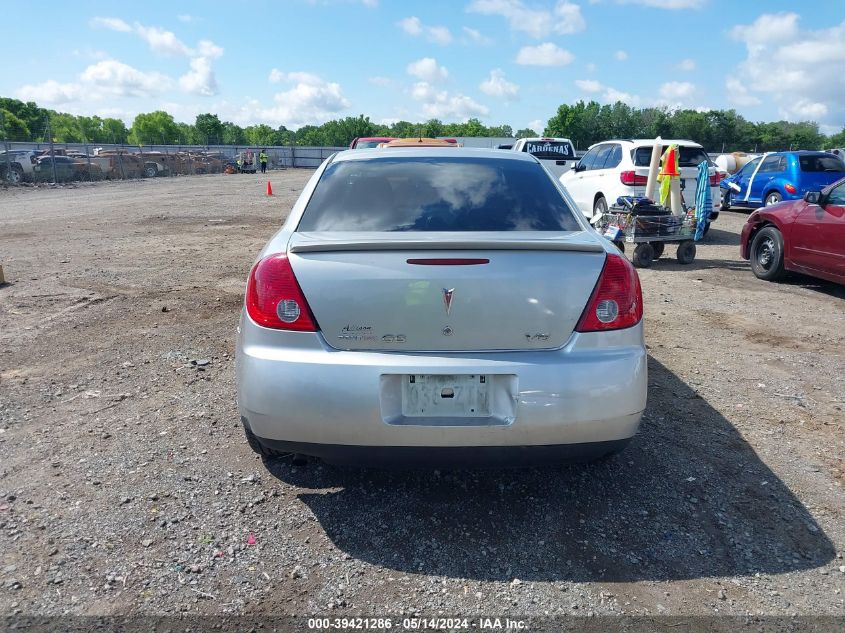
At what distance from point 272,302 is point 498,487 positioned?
1508 mm

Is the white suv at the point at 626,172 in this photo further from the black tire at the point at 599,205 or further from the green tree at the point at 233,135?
the green tree at the point at 233,135

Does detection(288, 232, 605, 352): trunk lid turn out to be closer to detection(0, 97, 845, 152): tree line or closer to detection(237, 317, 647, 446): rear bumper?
detection(237, 317, 647, 446): rear bumper

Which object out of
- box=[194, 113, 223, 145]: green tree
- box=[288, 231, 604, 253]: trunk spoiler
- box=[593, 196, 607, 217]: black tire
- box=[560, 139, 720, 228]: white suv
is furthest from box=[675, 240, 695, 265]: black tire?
box=[194, 113, 223, 145]: green tree

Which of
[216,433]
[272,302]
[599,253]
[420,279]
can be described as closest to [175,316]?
[216,433]

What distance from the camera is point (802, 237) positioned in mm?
7629

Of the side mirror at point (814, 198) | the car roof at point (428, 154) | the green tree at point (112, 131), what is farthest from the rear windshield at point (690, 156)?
the green tree at point (112, 131)

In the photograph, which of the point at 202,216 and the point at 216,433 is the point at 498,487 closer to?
the point at 216,433

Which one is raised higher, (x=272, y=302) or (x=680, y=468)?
(x=272, y=302)

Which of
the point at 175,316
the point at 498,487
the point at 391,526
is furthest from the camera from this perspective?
the point at 175,316

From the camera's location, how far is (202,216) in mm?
15711

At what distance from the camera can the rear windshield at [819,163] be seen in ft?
47.8

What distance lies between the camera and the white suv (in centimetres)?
1086

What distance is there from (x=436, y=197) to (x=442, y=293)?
825mm

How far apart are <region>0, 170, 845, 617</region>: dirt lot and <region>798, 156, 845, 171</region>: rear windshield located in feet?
37.1
